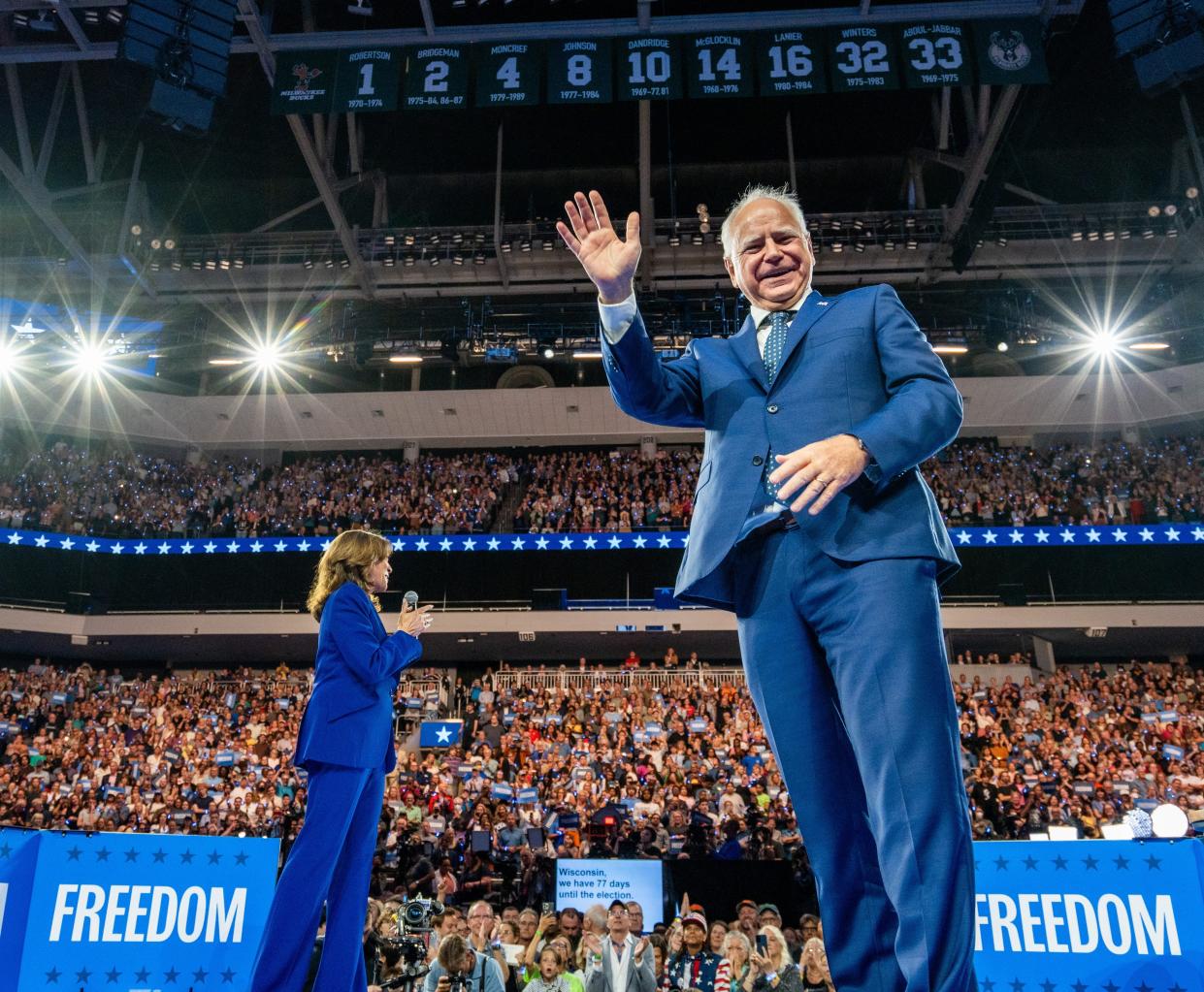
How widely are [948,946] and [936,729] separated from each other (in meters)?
0.32

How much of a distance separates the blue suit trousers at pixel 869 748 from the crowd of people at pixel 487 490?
65.1 feet

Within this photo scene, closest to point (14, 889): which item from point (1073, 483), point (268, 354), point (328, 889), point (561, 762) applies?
point (328, 889)

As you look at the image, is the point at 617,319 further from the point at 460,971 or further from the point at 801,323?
the point at 460,971

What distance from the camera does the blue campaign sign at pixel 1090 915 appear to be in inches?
129

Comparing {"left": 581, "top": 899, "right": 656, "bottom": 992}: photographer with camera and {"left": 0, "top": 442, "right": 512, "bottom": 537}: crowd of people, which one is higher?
→ {"left": 0, "top": 442, "right": 512, "bottom": 537}: crowd of people

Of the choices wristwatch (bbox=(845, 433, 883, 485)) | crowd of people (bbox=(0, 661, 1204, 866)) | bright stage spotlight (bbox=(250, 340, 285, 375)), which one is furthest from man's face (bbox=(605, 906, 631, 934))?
bright stage spotlight (bbox=(250, 340, 285, 375))

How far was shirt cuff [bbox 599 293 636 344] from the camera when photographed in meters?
1.84

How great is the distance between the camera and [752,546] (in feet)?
5.68

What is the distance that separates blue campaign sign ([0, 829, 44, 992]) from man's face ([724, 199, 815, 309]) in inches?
138

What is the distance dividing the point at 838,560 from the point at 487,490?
73.7ft

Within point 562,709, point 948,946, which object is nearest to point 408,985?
point 948,946

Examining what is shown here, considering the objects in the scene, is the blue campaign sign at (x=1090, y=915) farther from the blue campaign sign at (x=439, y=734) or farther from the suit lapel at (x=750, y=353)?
the blue campaign sign at (x=439, y=734)

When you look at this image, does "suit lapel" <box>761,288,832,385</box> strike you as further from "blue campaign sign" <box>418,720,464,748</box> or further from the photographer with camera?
"blue campaign sign" <box>418,720,464,748</box>

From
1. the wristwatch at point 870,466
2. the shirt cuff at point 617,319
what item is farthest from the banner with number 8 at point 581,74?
the wristwatch at point 870,466
